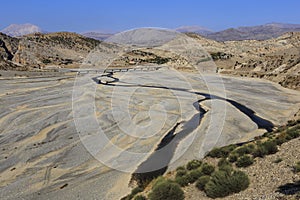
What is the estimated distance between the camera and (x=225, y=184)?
1212 centimetres

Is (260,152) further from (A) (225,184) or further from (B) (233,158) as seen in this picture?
(A) (225,184)

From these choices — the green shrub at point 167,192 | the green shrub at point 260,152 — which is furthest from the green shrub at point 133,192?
the green shrub at point 260,152

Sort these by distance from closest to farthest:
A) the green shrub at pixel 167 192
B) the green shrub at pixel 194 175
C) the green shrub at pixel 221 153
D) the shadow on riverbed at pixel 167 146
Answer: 1. the green shrub at pixel 167 192
2. the green shrub at pixel 194 175
3. the green shrub at pixel 221 153
4. the shadow on riverbed at pixel 167 146

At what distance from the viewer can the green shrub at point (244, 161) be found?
14.7m

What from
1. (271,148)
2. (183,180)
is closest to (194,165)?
(183,180)

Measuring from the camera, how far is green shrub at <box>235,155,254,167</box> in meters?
14.7

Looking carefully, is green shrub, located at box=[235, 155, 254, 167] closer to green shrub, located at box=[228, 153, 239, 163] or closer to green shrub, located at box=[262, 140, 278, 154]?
green shrub, located at box=[228, 153, 239, 163]

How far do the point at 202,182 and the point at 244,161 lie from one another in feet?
8.00

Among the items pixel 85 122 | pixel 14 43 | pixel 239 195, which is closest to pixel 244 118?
pixel 85 122

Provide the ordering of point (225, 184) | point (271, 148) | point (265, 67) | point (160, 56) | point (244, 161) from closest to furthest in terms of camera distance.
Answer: point (225, 184) → point (244, 161) → point (271, 148) → point (265, 67) → point (160, 56)

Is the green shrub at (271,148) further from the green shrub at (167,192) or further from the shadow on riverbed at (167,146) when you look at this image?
the shadow on riverbed at (167,146)

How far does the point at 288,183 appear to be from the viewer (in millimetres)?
11297

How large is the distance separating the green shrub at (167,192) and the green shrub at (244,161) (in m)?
3.25

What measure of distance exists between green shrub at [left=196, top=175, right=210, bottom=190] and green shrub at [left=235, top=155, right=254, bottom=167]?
6.08 ft
